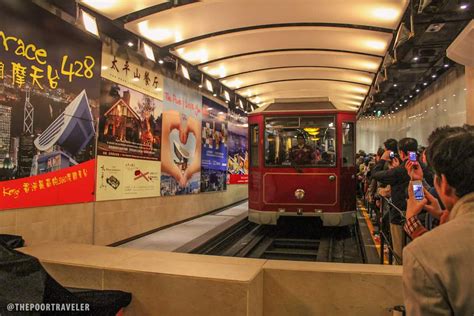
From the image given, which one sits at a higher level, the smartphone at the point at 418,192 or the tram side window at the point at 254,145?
the tram side window at the point at 254,145

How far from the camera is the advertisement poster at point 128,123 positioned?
6.54 metres

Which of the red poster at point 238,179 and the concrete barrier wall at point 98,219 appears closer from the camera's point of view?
the concrete barrier wall at point 98,219

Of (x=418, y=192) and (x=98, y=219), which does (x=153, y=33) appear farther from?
(x=418, y=192)

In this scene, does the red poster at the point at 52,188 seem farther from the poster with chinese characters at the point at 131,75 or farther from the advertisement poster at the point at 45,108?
the poster with chinese characters at the point at 131,75

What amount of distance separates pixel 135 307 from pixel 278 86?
9.75m

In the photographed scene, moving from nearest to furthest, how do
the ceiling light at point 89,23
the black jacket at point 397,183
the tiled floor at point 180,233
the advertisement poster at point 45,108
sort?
the black jacket at point 397,183
the advertisement poster at point 45,108
the ceiling light at point 89,23
the tiled floor at point 180,233

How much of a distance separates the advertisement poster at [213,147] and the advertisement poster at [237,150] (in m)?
0.55

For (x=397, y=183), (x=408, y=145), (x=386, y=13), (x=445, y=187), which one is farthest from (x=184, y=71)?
(x=445, y=187)

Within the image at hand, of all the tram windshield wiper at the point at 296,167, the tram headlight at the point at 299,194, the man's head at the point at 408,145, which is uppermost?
the man's head at the point at 408,145

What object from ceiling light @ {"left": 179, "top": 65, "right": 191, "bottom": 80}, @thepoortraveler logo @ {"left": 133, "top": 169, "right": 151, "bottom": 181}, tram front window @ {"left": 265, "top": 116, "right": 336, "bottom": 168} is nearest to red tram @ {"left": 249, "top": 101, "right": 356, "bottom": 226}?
tram front window @ {"left": 265, "top": 116, "right": 336, "bottom": 168}

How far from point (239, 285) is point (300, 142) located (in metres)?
6.31

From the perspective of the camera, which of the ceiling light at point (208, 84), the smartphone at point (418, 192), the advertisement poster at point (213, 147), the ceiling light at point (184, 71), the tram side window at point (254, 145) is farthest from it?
the advertisement poster at point (213, 147)

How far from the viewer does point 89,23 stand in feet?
18.1

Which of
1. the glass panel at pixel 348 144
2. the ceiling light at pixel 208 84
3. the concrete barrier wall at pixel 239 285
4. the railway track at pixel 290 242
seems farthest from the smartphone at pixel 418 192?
the ceiling light at pixel 208 84
